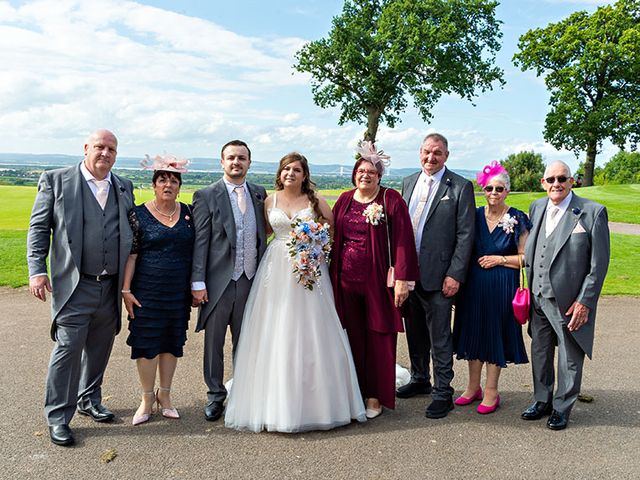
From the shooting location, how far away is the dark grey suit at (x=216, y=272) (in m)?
5.35

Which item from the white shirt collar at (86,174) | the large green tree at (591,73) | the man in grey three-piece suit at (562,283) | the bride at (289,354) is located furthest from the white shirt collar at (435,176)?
the large green tree at (591,73)

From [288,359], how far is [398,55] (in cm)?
2814

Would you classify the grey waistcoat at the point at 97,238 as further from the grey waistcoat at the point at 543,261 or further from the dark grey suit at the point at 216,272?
the grey waistcoat at the point at 543,261

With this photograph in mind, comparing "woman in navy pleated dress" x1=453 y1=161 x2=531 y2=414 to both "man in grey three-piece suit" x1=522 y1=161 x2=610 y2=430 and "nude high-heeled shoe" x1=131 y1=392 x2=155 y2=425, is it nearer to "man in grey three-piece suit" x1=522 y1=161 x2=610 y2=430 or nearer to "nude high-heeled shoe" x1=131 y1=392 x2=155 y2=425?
"man in grey three-piece suit" x1=522 y1=161 x2=610 y2=430

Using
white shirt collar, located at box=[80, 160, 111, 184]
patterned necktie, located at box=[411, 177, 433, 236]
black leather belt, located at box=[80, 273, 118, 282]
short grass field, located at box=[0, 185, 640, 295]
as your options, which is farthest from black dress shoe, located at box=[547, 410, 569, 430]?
white shirt collar, located at box=[80, 160, 111, 184]

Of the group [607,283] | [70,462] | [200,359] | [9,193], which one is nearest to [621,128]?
[607,283]

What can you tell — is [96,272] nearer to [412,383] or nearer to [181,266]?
[181,266]

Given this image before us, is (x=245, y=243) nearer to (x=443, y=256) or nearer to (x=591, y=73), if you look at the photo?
(x=443, y=256)

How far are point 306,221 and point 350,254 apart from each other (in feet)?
1.72

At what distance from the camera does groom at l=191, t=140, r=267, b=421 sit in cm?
536

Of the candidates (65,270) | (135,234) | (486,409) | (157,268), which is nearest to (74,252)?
(65,270)

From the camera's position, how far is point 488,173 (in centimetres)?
545

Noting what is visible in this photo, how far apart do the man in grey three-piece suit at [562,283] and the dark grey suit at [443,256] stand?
24.0 inches

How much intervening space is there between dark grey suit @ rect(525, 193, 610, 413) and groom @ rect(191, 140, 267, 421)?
2.59 m
